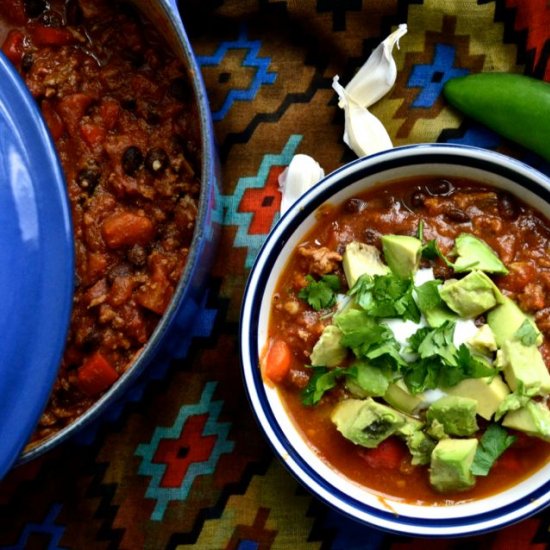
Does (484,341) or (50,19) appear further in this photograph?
(50,19)

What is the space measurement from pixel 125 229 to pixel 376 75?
1.04 metres

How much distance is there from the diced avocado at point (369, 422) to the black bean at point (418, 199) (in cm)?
66

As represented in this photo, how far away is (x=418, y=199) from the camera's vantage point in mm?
2934

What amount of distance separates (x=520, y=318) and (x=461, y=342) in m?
0.19

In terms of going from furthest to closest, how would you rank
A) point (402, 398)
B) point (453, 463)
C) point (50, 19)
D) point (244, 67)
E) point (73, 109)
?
point (244, 67) → point (50, 19) → point (73, 109) → point (402, 398) → point (453, 463)

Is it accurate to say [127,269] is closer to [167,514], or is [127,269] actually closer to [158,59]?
[158,59]

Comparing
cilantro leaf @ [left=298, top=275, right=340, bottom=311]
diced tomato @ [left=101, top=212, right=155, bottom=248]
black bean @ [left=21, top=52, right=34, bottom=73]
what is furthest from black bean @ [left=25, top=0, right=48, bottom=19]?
cilantro leaf @ [left=298, top=275, right=340, bottom=311]

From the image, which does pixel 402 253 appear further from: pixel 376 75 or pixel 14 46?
pixel 14 46

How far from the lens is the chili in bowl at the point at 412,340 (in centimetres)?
274

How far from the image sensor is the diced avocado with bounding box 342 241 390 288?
281 centimetres

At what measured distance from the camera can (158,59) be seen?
9.83ft

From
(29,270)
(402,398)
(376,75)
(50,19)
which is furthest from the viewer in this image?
(376,75)

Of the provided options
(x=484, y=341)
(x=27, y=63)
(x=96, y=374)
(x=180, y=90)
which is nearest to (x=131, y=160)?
(x=180, y=90)

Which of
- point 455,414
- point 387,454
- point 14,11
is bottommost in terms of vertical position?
point 387,454
